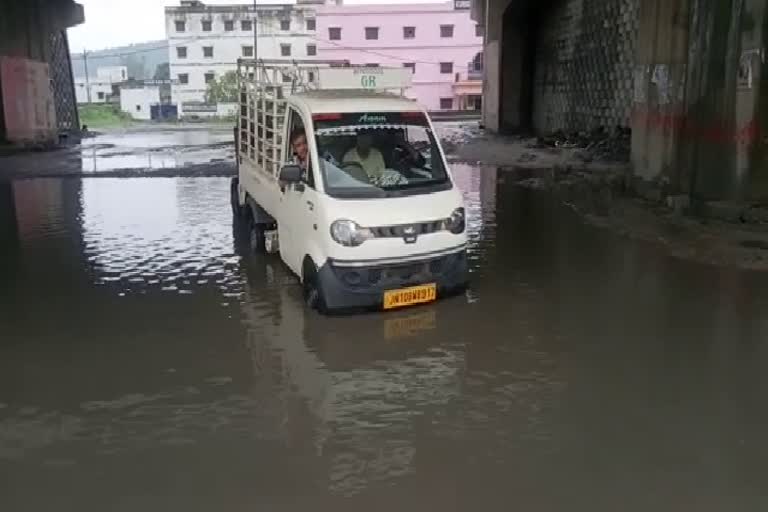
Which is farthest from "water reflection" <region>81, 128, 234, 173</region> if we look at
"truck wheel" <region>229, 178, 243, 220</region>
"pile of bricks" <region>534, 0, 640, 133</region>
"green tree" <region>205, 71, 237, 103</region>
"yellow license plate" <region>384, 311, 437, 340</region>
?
"green tree" <region>205, 71, 237, 103</region>

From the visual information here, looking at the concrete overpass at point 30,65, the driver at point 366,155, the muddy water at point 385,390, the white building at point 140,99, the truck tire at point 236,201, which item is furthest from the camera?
the white building at point 140,99

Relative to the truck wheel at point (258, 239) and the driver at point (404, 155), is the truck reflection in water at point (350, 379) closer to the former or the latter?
the driver at point (404, 155)

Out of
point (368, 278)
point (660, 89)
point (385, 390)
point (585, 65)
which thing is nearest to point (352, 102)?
point (368, 278)

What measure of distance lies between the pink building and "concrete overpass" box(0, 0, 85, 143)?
33209mm

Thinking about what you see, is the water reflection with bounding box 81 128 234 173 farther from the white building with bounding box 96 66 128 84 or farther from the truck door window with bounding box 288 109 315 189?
the white building with bounding box 96 66 128 84

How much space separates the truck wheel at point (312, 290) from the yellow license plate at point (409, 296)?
0.65 meters

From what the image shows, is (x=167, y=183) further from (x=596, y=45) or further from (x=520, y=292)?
(x=596, y=45)

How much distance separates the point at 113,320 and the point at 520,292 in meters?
4.42

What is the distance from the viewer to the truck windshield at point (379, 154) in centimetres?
754

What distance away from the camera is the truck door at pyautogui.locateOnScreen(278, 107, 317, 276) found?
24.7ft

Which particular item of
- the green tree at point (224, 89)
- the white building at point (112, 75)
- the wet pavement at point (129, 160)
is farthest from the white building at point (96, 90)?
the wet pavement at point (129, 160)

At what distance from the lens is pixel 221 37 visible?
66938 millimetres

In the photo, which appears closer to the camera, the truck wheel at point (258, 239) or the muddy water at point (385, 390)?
the muddy water at point (385, 390)

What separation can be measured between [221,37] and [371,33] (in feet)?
46.6
